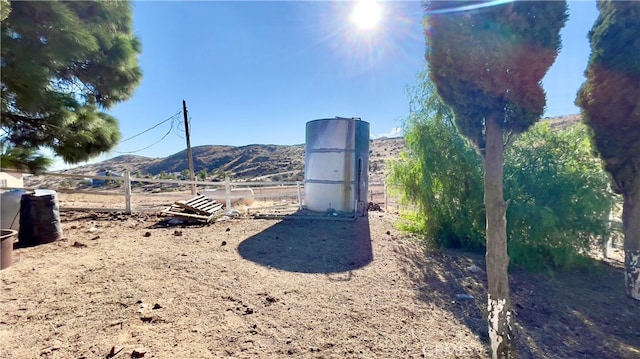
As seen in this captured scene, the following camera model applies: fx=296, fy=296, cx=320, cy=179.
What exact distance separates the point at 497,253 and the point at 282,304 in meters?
2.15

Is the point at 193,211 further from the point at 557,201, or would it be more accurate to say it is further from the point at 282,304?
the point at 557,201

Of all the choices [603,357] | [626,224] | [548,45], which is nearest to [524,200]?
[626,224]

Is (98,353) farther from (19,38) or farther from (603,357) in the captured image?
(603,357)

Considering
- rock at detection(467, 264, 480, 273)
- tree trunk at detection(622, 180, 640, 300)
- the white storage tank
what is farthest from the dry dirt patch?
the white storage tank

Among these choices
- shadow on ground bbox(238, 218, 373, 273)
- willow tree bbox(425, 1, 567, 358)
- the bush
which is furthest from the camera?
shadow on ground bbox(238, 218, 373, 273)

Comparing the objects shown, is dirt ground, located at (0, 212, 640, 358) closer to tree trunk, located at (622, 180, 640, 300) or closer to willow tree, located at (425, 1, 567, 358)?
tree trunk, located at (622, 180, 640, 300)

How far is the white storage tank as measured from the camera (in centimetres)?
903

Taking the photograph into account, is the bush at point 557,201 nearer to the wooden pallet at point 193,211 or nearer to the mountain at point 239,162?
the wooden pallet at point 193,211

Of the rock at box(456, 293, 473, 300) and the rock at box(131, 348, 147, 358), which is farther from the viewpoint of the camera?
the rock at box(456, 293, 473, 300)

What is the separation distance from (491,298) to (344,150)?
22.7 ft

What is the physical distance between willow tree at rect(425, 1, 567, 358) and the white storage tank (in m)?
6.55

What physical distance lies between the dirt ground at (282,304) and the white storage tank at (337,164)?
3640mm

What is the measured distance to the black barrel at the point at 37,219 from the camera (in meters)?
5.14

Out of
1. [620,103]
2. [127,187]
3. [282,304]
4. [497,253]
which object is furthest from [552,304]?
[127,187]
